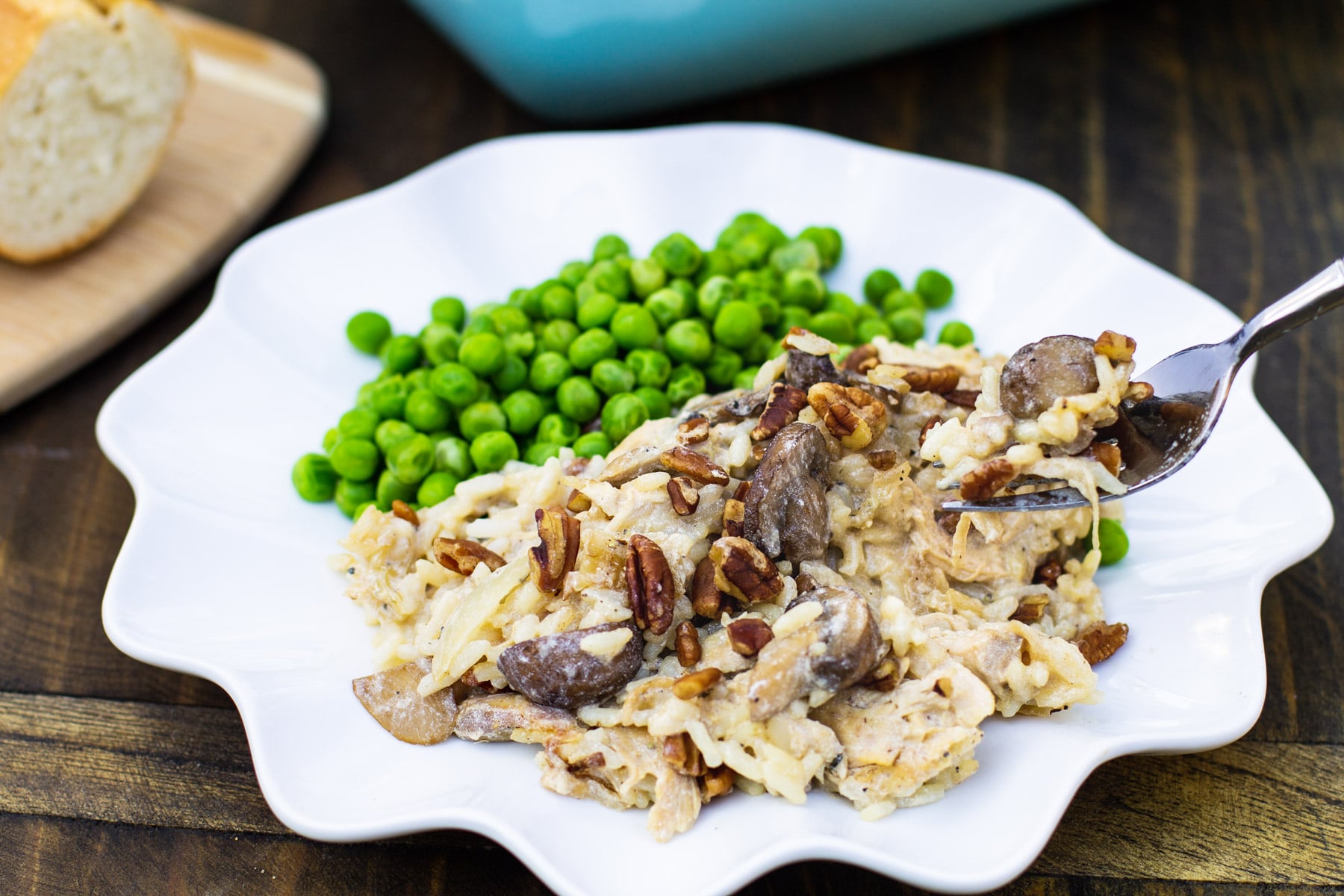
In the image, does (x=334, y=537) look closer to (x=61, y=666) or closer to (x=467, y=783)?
(x=61, y=666)

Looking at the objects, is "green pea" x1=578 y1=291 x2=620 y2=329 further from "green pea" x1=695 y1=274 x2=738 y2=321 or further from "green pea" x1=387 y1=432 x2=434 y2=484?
"green pea" x1=387 y1=432 x2=434 y2=484

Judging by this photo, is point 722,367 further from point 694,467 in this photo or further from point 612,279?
point 694,467

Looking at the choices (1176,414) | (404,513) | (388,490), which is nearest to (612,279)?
(388,490)

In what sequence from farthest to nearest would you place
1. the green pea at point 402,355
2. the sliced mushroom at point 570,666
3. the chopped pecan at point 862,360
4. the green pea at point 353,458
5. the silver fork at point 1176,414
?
the green pea at point 402,355, the green pea at point 353,458, the chopped pecan at point 862,360, the silver fork at point 1176,414, the sliced mushroom at point 570,666

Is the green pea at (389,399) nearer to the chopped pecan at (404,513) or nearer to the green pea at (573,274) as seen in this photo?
the chopped pecan at (404,513)

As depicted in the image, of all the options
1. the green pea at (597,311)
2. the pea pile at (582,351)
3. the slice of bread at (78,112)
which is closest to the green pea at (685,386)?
the pea pile at (582,351)
